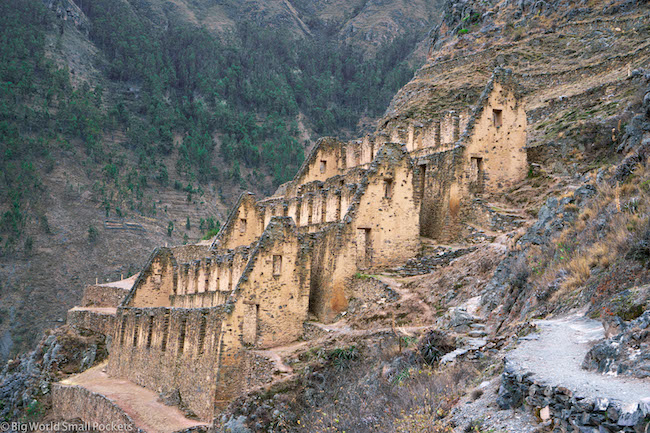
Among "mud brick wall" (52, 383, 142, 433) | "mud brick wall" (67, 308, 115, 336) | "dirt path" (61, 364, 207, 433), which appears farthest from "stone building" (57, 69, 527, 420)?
"mud brick wall" (67, 308, 115, 336)

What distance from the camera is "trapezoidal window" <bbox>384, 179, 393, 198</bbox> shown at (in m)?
21.0

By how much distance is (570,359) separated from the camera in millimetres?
7547

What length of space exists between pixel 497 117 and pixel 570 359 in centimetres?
1708

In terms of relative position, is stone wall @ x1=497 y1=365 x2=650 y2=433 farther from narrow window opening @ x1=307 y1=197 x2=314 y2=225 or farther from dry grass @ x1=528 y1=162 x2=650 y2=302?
narrow window opening @ x1=307 y1=197 x2=314 y2=225

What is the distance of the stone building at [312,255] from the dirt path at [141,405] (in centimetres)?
48

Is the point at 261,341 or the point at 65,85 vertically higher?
the point at 65,85

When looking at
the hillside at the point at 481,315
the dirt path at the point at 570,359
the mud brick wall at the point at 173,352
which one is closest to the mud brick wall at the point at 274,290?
the hillside at the point at 481,315

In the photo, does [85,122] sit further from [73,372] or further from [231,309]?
[231,309]

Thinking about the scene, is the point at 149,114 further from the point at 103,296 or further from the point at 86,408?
the point at 86,408

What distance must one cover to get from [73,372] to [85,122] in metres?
67.4

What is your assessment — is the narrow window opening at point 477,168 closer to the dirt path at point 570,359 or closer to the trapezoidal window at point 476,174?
the trapezoidal window at point 476,174

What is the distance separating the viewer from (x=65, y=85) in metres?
92.2

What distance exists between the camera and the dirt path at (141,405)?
682 inches

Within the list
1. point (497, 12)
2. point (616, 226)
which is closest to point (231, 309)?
point (616, 226)
